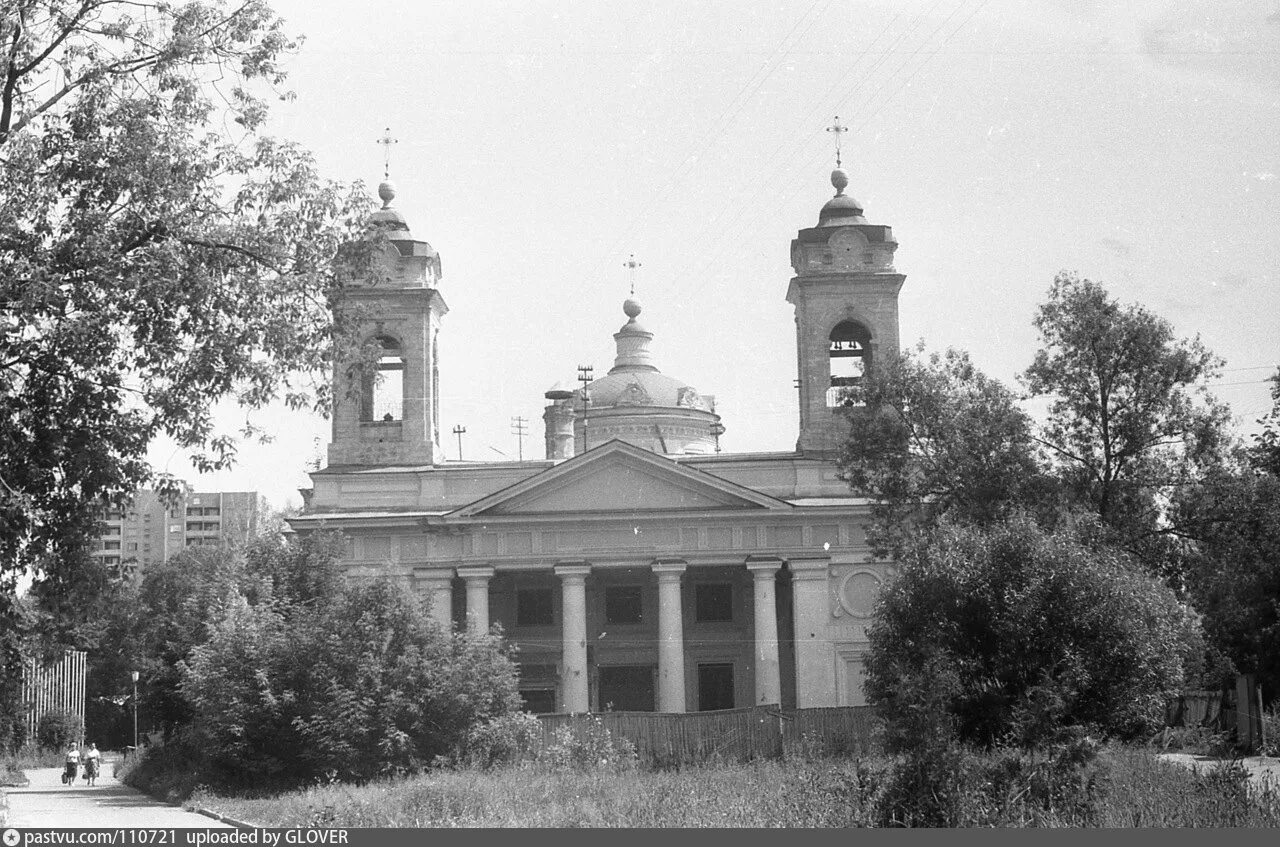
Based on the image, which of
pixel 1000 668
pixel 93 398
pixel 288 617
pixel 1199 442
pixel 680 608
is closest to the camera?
pixel 93 398

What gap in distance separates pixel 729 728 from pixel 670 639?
543 inches

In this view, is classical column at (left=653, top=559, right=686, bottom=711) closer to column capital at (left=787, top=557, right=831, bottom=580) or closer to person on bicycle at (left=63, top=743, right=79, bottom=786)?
column capital at (left=787, top=557, right=831, bottom=580)

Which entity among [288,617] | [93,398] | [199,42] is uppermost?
[199,42]

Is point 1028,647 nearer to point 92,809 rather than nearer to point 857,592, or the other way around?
point 92,809

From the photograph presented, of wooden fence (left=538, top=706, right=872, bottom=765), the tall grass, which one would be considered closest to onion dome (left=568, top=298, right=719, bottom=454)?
wooden fence (left=538, top=706, right=872, bottom=765)

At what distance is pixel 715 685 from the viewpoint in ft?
166

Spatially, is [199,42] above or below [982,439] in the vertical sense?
above

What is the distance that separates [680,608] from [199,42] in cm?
3514

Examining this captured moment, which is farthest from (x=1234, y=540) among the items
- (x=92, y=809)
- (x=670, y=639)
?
(x=670, y=639)

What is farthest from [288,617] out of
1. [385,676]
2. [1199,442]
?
[1199,442]

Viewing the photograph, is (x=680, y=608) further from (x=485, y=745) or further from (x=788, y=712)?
(x=485, y=745)

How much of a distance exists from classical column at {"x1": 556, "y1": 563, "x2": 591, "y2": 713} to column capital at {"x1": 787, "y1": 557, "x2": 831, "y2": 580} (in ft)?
21.4

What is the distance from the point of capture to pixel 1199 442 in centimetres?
2827

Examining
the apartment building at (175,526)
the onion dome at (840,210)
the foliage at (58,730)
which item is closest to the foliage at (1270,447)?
the onion dome at (840,210)
